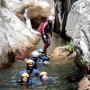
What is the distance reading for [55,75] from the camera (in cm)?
1195

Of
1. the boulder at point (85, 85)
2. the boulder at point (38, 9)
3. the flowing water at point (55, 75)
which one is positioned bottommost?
the flowing water at point (55, 75)

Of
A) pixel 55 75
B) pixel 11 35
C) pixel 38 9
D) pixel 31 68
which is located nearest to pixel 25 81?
pixel 31 68

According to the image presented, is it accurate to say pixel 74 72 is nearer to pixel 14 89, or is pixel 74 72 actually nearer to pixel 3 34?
pixel 14 89

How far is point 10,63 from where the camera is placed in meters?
13.6

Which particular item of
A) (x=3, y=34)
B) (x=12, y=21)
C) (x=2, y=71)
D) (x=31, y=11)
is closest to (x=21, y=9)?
(x=31, y=11)

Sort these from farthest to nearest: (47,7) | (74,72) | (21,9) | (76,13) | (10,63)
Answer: (47,7) < (21,9) < (10,63) < (74,72) < (76,13)

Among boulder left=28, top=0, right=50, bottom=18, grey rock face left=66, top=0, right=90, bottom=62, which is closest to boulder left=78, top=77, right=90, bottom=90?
grey rock face left=66, top=0, right=90, bottom=62

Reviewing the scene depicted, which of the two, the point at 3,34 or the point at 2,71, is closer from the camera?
the point at 2,71

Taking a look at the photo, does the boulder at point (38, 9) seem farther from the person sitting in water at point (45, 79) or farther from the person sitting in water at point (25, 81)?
the person sitting in water at point (25, 81)

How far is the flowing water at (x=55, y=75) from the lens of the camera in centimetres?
1045

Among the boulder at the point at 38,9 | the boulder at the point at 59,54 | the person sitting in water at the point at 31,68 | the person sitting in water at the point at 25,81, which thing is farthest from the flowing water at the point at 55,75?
the boulder at the point at 38,9

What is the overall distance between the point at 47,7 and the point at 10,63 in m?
9.43

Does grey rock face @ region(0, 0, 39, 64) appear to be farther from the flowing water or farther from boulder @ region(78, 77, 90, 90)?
boulder @ region(78, 77, 90, 90)

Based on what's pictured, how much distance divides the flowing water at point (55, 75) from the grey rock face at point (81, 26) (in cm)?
127
